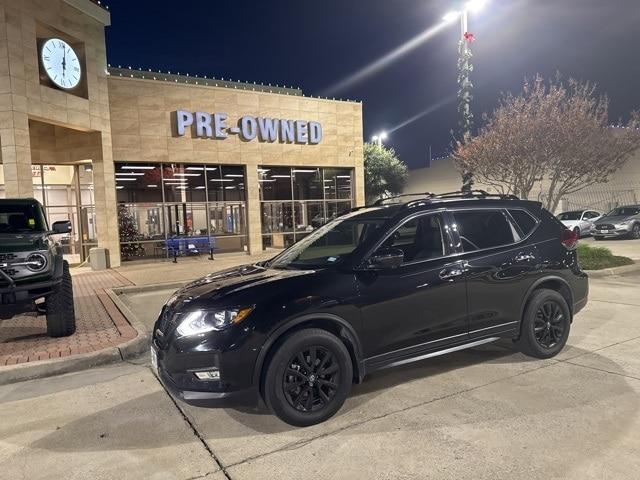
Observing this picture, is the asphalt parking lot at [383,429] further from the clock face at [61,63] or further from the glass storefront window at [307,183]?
the glass storefront window at [307,183]

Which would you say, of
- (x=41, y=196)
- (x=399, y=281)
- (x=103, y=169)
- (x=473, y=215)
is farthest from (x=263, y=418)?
(x=41, y=196)

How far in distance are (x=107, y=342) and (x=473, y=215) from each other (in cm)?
492

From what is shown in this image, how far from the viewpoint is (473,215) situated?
4.95 m

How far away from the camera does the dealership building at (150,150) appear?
44.9 ft

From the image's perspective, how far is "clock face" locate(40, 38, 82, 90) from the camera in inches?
564

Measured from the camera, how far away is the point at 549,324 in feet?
16.9

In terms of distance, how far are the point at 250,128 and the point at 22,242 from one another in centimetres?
1402

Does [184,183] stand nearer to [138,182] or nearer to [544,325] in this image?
[138,182]

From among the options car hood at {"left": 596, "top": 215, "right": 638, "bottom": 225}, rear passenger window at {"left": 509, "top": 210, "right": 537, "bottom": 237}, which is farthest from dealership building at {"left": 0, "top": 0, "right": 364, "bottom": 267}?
rear passenger window at {"left": 509, "top": 210, "right": 537, "bottom": 237}

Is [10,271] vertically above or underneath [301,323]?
above

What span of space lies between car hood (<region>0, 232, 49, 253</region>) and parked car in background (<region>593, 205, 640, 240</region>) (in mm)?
22121

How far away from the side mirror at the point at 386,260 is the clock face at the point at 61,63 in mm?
14153

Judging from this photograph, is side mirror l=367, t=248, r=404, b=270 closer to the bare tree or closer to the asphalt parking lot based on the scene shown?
the asphalt parking lot

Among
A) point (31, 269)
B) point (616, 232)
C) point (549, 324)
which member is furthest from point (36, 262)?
point (616, 232)
